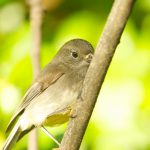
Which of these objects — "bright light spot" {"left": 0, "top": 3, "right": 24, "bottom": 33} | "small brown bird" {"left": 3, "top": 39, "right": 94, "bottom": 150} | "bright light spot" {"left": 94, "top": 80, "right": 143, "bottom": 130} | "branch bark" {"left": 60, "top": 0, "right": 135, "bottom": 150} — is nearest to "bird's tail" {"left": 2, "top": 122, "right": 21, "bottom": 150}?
"small brown bird" {"left": 3, "top": 39, "right": 94, "bottom": 150}

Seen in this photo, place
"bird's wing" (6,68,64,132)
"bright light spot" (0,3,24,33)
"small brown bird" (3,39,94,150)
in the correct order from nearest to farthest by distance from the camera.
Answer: "small brown bird" (3,39,94,150)
"bird's wing" (6,68,64,132)
"bright light spot" (0,3,24,33)

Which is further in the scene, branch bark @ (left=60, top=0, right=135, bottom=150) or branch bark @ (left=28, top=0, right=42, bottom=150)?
branch bark @ (left=28, top=0, right=42, bottom=150)

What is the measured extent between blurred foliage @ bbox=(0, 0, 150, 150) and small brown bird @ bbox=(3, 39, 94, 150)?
0.06 metres

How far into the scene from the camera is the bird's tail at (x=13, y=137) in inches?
105

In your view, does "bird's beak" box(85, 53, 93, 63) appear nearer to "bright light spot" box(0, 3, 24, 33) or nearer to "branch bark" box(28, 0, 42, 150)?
"bright light spot" box(0, 3, 24, 33)

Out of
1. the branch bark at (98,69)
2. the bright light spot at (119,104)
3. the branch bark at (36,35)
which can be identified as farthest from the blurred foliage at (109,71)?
the branch bark at (98,69)

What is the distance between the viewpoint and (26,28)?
116 inches

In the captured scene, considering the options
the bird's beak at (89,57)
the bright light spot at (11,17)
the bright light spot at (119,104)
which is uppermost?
the bright light spot at (11,17)

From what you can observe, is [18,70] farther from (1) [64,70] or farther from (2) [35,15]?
(2) [35,15]

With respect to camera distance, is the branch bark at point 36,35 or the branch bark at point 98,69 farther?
the branch bark at point 36,35

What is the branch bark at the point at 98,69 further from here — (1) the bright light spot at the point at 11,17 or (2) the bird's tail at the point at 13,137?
(1) the bright light spot at the point at 11,17

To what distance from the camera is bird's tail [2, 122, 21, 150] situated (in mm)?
2672

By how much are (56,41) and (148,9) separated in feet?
1.67

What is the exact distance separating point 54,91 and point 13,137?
339mm
